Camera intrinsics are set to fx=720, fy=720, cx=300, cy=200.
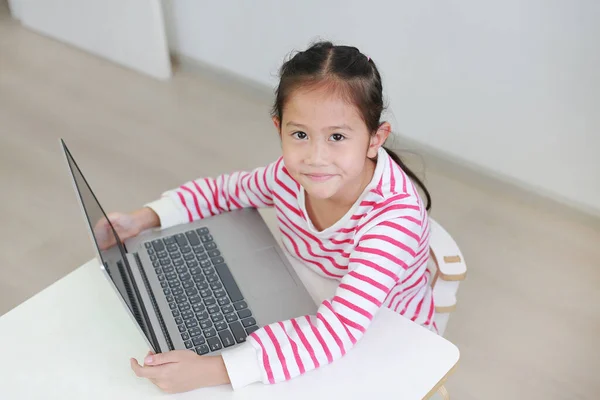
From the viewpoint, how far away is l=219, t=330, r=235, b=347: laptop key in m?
1.08

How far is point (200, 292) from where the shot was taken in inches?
45.9

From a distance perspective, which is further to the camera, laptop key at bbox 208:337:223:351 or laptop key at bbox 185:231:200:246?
laptop key at bbox 185:231:200:246

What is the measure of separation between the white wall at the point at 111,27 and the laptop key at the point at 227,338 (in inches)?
70.5

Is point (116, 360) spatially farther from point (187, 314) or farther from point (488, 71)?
point (488, 71)

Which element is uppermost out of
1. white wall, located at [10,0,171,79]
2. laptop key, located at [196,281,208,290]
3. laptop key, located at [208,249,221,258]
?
white wall, located at [10,0,171,79]

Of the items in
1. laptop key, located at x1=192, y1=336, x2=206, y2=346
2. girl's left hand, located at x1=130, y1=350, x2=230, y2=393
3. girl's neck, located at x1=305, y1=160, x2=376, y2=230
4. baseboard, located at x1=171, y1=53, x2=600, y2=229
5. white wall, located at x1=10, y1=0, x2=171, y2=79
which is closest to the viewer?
girl's left hand, located at x1=130, y1=350, x2=230, y2=393

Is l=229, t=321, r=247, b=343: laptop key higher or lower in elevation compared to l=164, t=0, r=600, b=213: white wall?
lower

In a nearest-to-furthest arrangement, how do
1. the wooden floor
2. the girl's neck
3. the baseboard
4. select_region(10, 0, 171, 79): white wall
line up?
the girl's neck < the wooden floor < the baseboard < select_region(10, 0, 171, 79): white wall

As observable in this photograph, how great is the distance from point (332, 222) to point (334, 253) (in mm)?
54

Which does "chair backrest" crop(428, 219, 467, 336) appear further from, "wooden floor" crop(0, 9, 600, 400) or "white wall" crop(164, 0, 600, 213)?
"white wall" crop(164, 0, 600, 213)

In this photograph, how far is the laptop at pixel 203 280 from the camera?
1086mm

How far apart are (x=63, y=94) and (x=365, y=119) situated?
1.96 metres

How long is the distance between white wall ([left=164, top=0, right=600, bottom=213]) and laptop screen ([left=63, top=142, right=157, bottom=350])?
0.83 m

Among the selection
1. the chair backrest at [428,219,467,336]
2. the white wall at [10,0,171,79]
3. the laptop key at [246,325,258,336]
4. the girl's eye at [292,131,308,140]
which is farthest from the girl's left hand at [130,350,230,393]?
the white wall at [10,0,171,79]
